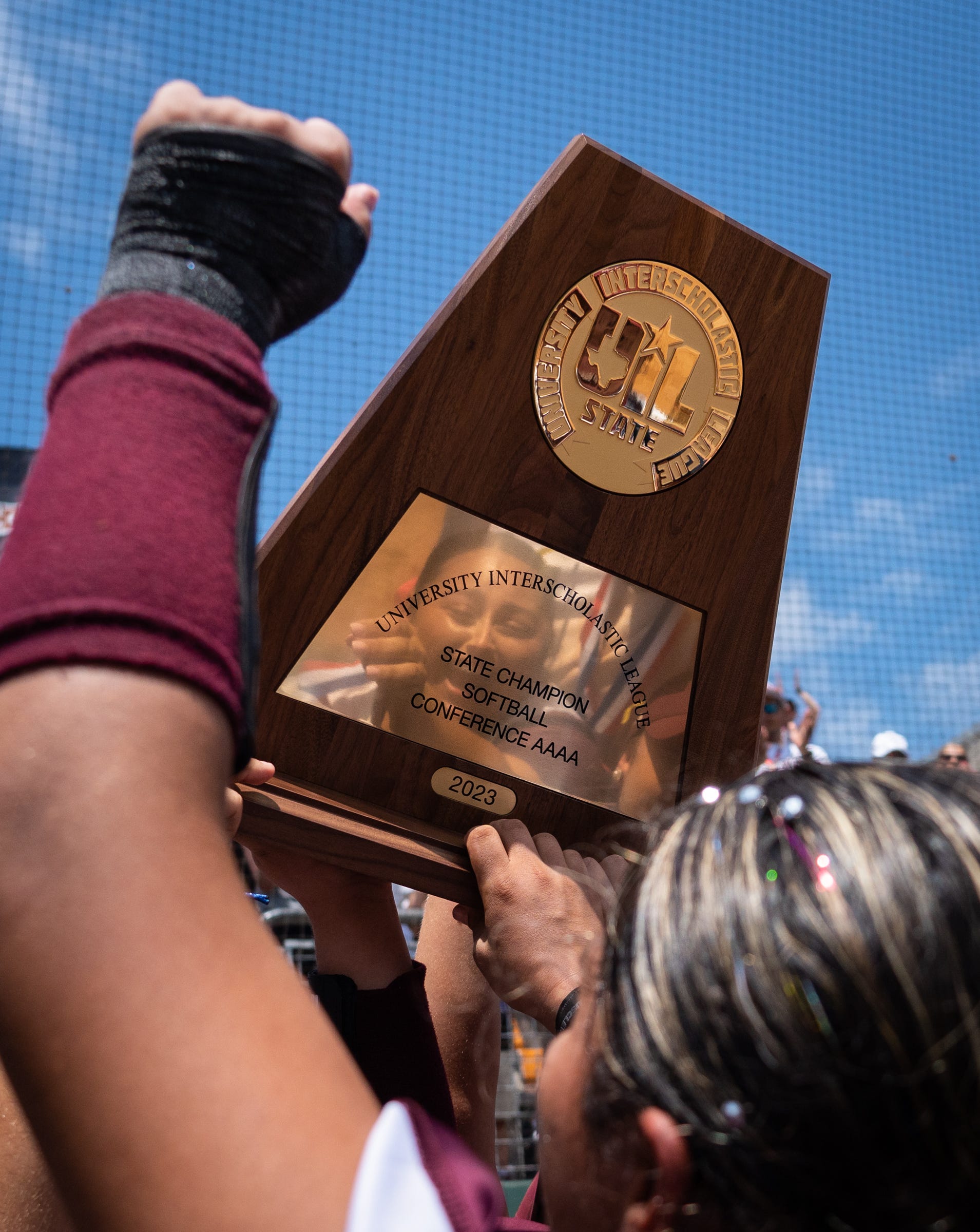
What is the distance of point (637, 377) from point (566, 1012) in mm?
517

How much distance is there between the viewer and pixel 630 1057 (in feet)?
1.25

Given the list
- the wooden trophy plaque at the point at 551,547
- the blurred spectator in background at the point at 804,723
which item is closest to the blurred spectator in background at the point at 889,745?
the blurred spectator in background at the point at 804,723

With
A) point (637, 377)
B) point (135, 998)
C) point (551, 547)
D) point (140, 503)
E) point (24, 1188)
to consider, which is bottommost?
point (24, 1188)

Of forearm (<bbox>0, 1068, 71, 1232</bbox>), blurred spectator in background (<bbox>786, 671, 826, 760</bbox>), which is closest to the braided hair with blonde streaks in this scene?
forearm (<bbox>0, 1068, 71, 1232</bbox>)

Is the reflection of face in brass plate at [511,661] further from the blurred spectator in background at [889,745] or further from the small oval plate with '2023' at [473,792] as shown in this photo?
the blurred spectator in background at [889,745]

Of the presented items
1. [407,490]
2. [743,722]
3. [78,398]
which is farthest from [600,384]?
[78,398]

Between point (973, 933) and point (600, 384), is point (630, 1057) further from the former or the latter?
point (600, 384)

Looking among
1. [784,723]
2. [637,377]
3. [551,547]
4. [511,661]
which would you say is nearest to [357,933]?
[511,661]

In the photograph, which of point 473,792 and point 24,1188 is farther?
point 473,792

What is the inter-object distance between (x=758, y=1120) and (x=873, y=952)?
0.07 metres

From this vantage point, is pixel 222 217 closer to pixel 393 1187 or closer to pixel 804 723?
pixel 393 1187

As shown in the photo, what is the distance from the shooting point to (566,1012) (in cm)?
69

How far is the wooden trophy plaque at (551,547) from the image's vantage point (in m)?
0.82

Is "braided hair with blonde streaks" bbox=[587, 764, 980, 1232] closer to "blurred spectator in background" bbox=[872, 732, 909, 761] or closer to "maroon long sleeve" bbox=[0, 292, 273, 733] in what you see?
"maroon long sleeve" bbox=[0, 292, 273, 733]
